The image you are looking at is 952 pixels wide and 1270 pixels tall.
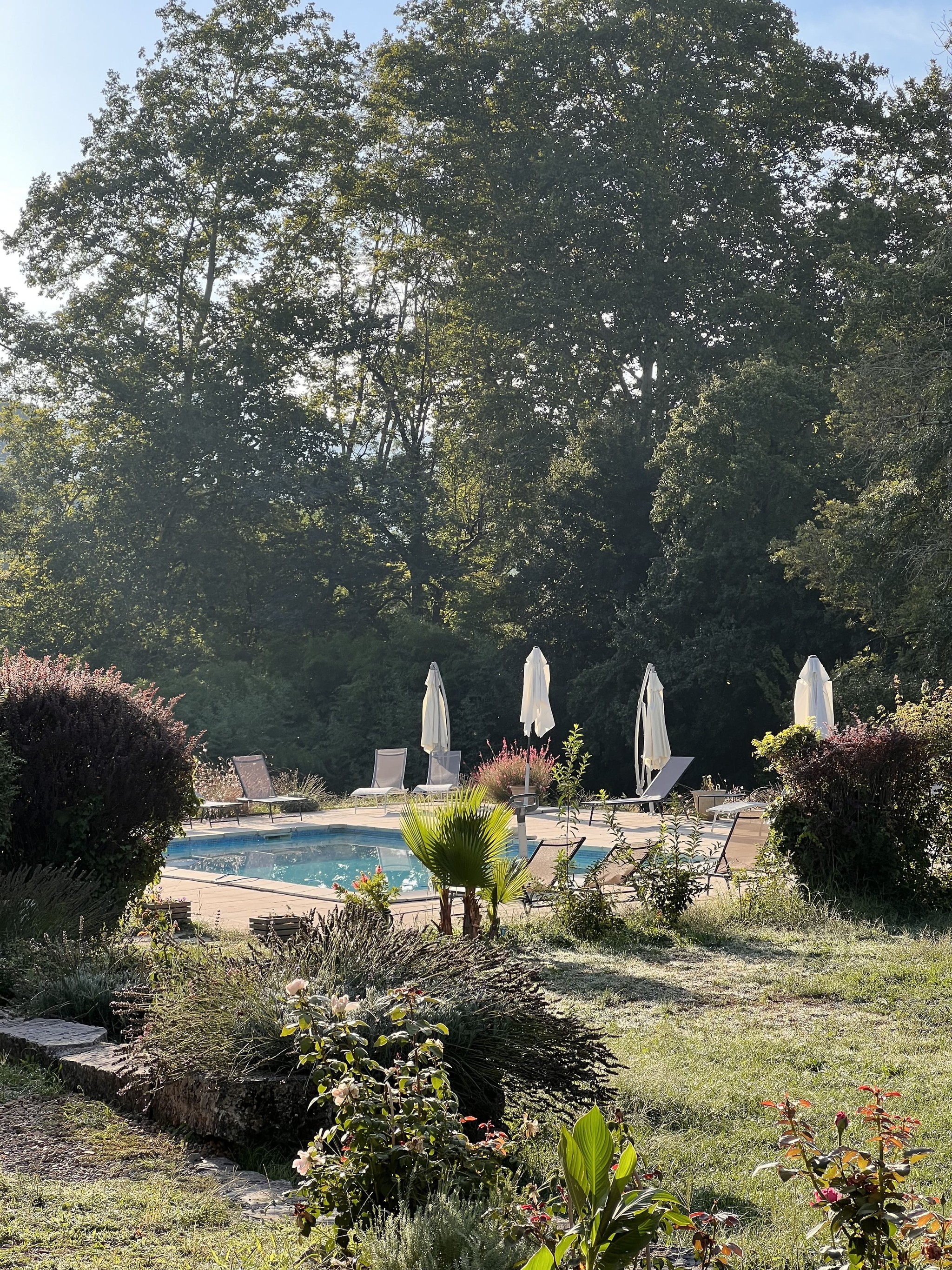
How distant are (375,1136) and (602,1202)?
79cm

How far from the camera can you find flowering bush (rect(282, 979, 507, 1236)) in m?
2.61

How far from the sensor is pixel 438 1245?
7.92 ft

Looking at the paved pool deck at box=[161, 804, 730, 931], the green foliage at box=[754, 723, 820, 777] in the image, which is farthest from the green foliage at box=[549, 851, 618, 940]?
the green foliage at box=[754, 723, 820, 777]

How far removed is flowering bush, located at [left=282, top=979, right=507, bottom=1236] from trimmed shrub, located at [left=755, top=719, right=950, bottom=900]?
19.8 ft

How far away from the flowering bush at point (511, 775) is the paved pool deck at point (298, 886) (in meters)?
1.14

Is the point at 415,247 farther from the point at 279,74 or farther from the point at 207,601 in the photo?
the point at 207,601

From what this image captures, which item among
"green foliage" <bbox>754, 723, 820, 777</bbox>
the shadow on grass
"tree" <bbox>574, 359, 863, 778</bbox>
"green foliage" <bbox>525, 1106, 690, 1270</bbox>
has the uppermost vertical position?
"tree" <bbox>574, 359, 863, 778</bbox>

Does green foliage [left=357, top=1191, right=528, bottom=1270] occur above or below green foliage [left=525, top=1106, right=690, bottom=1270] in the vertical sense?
below

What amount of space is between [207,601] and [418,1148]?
1002 inches

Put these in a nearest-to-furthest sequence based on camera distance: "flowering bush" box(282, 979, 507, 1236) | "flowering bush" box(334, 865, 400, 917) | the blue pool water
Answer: "flowering bush" box(282, 979, 507, 1236) → "flowering bush" box(334, 865, 400, 917) → the blue pool water

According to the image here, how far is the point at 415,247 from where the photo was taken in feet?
93.6

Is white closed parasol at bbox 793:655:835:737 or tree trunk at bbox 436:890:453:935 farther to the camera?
white closed parasol at bbox 793:655:835:737

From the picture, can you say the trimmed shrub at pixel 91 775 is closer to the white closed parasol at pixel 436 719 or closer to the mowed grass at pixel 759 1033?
the mowed grass at pixel 759 1033

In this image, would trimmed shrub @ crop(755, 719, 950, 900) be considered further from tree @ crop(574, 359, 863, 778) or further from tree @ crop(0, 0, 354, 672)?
tree @ crop(0, 0, 354, 672)
